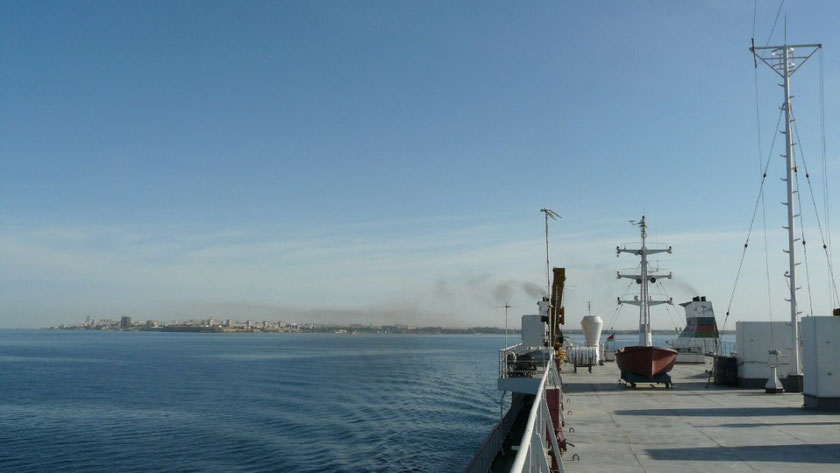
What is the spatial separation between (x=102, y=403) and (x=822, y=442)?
5355cm

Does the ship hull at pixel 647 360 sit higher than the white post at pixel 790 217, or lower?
lower

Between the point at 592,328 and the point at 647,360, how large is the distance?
2000cm

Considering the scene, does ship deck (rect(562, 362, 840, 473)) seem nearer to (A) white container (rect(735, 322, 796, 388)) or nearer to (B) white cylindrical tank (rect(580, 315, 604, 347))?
(A) white container (rect(735, 322, 796, 388))

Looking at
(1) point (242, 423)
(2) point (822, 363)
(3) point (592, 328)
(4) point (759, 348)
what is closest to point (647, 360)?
(4) point (759, 348)

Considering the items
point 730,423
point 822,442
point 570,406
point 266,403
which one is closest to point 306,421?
point 266,403

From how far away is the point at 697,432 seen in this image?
14.8 meters

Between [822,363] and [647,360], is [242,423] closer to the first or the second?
[647,360]

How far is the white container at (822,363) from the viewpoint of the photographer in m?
18.5

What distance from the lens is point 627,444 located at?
43.2 feet

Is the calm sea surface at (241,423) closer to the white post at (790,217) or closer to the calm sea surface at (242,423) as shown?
the calm sea surface at (242,423)

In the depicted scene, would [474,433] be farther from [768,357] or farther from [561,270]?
[768,357]

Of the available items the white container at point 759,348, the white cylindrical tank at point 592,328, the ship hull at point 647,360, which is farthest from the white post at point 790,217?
the white cylindrical tank at point 592,328

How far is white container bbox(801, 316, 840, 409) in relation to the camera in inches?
728

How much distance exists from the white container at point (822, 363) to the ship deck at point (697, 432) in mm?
709
